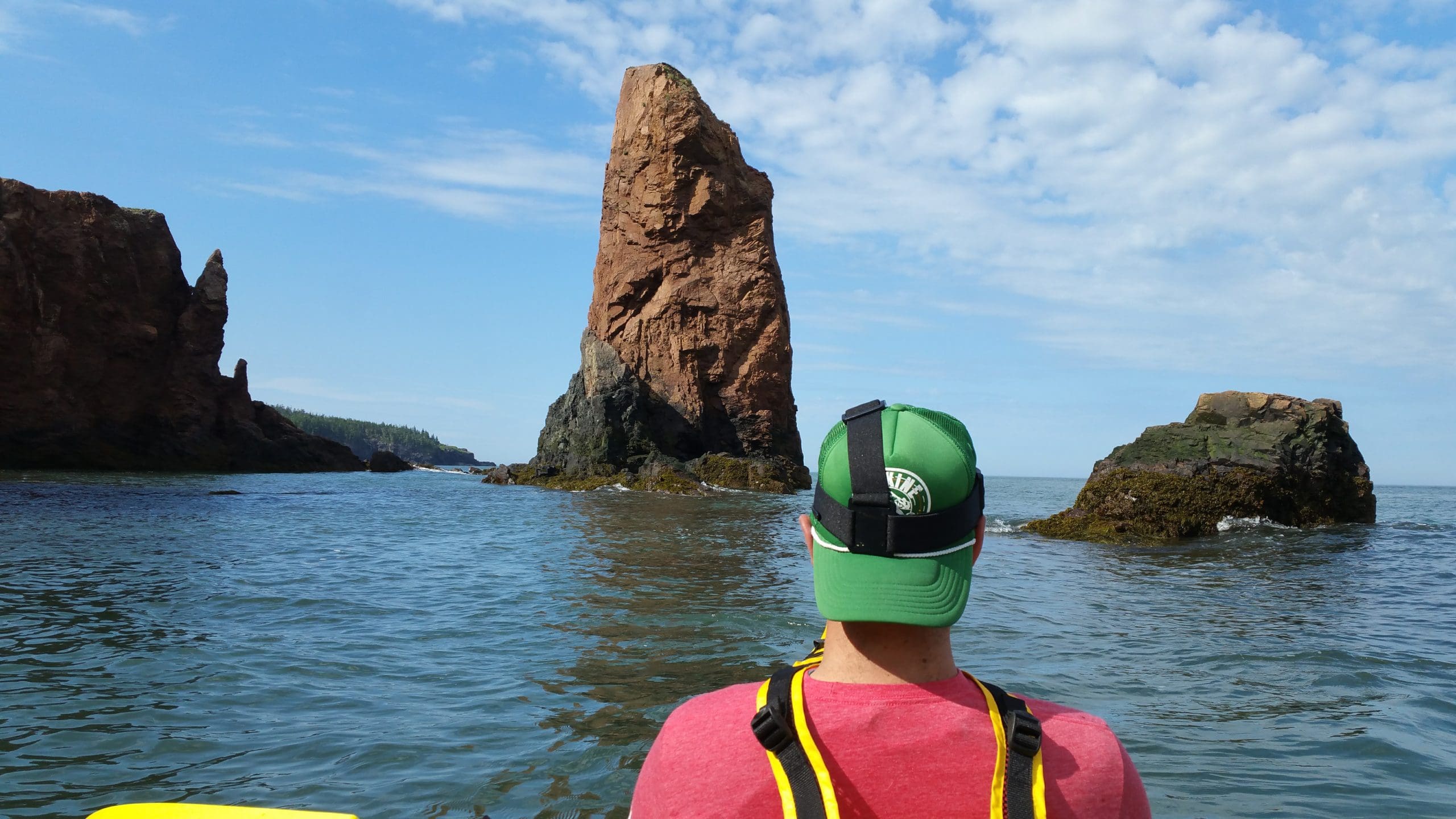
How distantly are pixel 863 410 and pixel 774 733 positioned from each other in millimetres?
545

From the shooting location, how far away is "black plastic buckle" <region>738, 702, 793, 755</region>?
4.49 feet

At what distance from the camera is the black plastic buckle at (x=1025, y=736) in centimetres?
139

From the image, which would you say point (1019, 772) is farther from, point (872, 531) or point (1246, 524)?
point (1246, 524)

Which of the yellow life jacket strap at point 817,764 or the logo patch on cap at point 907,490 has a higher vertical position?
the logo patch on cap at point 907,490

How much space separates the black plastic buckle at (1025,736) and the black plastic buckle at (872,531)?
323 mm

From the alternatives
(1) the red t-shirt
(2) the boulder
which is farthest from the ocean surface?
(2) the boulder

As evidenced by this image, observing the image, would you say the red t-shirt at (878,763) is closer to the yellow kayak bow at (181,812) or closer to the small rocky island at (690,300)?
the yellow kayak bow at (181,812)

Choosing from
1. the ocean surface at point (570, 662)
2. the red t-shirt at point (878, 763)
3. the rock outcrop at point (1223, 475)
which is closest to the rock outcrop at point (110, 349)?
the ocean surface at point (570, 662)

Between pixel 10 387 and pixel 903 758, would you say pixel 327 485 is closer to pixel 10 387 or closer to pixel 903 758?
pixel 10 387

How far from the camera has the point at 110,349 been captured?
44.9 m

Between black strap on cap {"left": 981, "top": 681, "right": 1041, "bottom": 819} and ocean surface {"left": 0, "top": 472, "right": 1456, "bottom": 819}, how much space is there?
3029 mm

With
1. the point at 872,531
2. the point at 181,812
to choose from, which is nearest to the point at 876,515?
the point at 872,531

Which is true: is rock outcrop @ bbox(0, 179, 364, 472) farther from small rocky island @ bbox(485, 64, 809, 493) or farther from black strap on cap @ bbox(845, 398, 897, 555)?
black strap on cap @ bbox(845, 398, 897, 555)

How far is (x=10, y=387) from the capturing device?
39.8m
